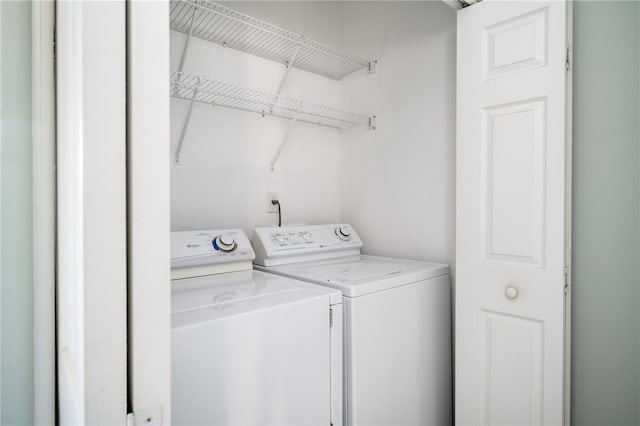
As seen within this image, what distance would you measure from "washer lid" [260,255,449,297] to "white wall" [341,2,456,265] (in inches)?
7.3

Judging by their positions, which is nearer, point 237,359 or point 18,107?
point 18,107

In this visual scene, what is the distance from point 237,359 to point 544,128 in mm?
1447

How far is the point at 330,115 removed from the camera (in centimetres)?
257

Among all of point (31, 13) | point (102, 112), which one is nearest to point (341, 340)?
point (102, 112)

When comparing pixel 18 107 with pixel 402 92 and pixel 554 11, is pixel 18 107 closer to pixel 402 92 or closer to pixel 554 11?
pixel 554 11

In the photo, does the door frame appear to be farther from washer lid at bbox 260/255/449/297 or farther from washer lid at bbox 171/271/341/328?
washer lid at bbox 260/255/449/297

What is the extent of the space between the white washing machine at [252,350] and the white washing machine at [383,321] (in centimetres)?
9

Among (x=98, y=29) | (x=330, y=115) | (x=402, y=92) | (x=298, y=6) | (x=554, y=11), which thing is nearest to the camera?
(x=98, y=29)

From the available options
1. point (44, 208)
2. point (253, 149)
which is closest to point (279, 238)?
point (253, 149)

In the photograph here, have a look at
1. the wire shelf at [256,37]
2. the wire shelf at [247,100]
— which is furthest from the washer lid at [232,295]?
the wire shelf at [256,37]

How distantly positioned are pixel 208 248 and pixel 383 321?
87cm

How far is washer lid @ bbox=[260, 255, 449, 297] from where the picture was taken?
151 centimetres

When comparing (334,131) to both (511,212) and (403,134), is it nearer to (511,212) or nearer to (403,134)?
(403,134)

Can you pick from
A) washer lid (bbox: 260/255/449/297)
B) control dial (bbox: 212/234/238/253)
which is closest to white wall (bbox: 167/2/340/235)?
control dial (bbox: 212/234/238/253)
